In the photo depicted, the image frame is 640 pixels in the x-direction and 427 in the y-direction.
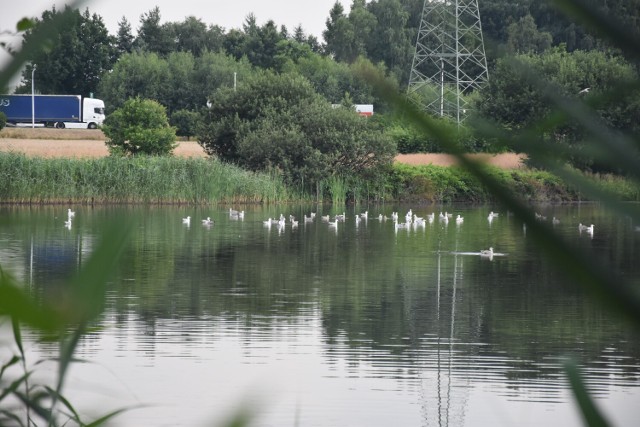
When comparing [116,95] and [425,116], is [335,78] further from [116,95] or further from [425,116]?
[425,116]

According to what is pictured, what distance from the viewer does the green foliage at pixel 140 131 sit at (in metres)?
41.7

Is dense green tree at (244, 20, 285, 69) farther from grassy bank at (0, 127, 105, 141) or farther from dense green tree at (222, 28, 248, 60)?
grassy bank at (0, 127, 105, 141)

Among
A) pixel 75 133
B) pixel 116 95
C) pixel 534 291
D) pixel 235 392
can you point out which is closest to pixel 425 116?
pixel 235 392

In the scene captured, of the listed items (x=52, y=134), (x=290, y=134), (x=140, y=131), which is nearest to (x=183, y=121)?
(x=52, y=134)

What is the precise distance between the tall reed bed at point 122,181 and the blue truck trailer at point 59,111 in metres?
28.4

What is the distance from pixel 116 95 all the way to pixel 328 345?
58.6 meters

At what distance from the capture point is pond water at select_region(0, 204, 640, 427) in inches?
346

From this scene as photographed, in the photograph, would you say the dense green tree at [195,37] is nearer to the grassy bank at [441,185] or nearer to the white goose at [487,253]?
the grassy bank at [441,185]

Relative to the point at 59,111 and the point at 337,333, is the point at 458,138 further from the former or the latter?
the point at 59,111

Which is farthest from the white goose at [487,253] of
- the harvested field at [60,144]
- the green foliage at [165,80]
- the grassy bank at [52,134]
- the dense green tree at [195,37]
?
the dense green tree at [195,37]

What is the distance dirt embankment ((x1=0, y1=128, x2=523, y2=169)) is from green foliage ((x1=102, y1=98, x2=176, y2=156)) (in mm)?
1233

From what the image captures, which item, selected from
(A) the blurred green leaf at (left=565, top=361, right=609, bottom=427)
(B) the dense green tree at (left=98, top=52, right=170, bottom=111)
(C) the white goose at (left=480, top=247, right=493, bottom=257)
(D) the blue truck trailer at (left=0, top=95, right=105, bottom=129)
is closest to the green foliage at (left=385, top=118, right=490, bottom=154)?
(A) the blurred green leaf at (left=565, top=361, right=609, bottom=427)

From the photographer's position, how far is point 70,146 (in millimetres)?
49125

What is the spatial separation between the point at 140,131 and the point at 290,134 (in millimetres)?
7011
